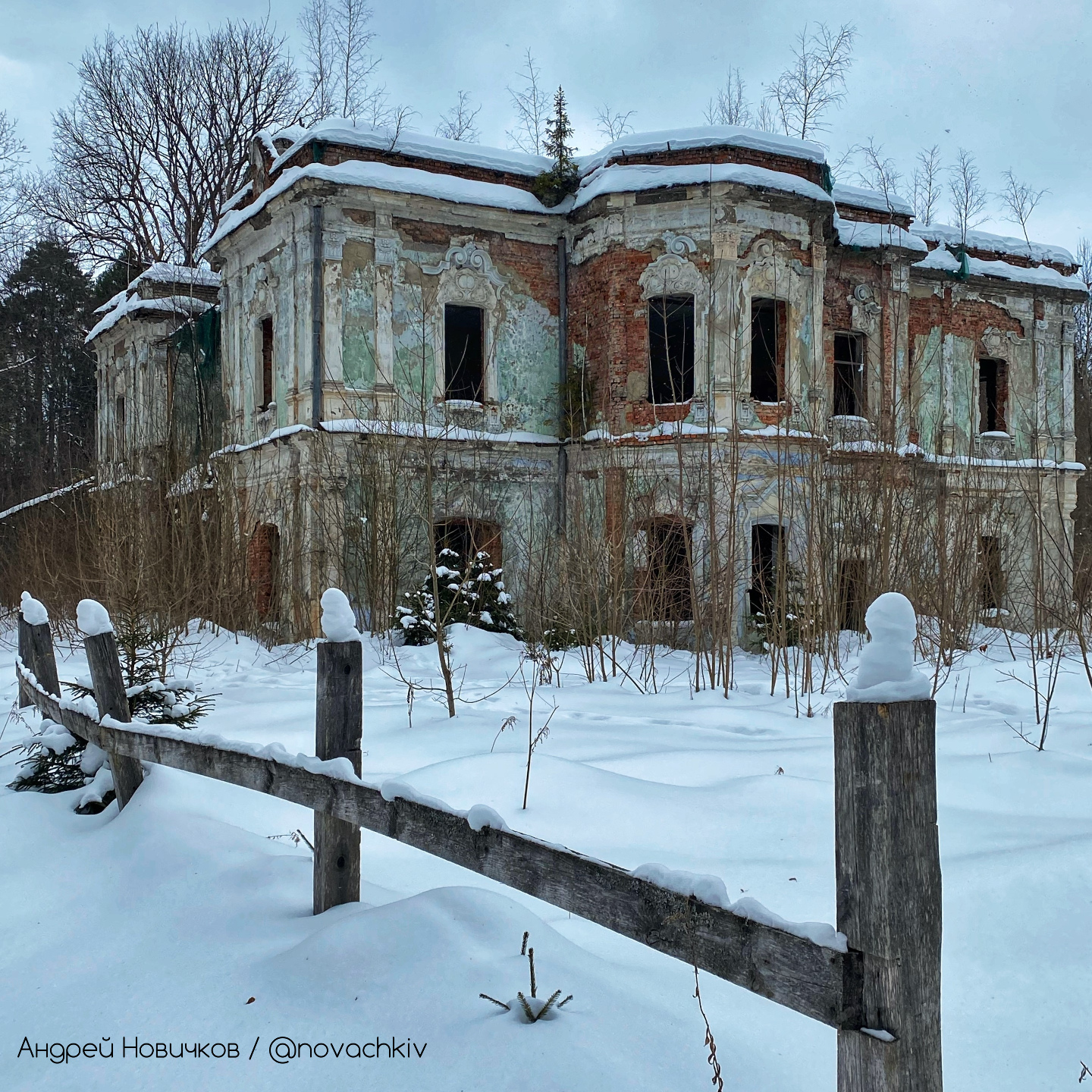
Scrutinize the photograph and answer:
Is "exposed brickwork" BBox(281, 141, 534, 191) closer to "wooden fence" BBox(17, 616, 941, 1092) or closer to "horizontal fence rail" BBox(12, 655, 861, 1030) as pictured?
"horizontal fence rail" BBox(12, 655, 861, 1030)

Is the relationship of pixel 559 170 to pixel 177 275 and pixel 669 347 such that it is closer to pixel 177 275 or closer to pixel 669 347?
pixel 669 347

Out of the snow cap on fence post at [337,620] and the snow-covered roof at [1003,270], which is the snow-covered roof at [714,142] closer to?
the snow-covered roof at [1003,270]

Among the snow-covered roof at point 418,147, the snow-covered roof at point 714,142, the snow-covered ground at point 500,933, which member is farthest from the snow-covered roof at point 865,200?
the snow-covered ground at point 500,933

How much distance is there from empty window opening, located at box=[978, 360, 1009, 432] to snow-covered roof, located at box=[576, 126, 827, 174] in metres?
7.26

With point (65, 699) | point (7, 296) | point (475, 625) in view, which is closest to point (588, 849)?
point (65, 699)

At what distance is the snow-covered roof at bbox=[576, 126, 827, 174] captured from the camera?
14.4 metres

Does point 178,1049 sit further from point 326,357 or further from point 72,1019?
point 326,357

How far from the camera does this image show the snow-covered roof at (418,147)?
46.9 ft

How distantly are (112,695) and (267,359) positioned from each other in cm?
1262

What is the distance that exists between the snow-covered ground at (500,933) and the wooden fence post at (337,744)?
0.30 ft

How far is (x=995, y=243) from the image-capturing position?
773 inches

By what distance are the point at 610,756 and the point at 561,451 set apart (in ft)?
33.8

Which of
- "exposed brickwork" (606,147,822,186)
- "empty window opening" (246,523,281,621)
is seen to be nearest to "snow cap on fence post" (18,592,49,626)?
"empty window opening" (246,523,281,621)

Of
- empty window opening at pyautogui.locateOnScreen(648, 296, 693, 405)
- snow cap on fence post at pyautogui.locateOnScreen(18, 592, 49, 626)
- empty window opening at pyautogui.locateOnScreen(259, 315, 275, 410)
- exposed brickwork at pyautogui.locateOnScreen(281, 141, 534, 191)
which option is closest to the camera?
snow cap on fence post at pyautogui.locateOnScreen(18, 592, 49, 626)
